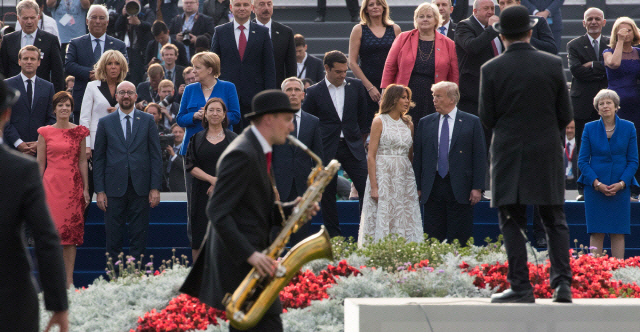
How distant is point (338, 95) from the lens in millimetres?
9039

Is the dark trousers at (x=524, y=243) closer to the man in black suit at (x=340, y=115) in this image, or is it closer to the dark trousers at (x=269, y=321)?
the dark trousers at (x=269, y=321)

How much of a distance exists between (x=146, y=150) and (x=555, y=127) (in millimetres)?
4989

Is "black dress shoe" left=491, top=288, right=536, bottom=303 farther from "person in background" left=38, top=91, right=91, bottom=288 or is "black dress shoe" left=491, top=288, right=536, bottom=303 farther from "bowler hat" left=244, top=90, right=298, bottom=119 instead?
"person in background" left=38, top=91, right=91, bottom=288

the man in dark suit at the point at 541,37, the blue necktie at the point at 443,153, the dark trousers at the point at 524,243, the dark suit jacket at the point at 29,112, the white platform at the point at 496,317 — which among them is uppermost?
the man in dark suit at the point at 541,37

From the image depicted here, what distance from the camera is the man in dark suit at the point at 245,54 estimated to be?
9.10 meters

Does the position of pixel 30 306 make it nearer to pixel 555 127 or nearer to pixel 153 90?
pixel 555 127

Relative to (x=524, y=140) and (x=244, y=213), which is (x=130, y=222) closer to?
(x=244, y=213)

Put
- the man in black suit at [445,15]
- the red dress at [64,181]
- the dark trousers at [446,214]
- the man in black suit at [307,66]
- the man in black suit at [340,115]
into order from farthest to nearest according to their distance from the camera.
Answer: the man in black suit at [307,66] → the man in black suit at [445,15] → the man in black suit at [340,115] → the red dress at [64,181] → the dark trousers at [446,214]

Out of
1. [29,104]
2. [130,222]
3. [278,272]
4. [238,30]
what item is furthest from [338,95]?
[278,272]

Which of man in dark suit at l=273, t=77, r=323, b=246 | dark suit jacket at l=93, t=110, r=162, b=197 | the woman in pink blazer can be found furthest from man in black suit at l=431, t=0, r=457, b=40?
dark suit jacket at l=93, t=110, r=162, b=197

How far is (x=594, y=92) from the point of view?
32.3ft

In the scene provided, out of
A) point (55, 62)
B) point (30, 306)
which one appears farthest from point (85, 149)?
point (30, 306)

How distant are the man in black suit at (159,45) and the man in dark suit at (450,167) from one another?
5.62 meters

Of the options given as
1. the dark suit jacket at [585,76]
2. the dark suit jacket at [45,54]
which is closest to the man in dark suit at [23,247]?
the dark suit jacket at [45,54]
